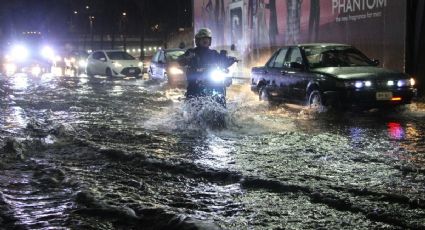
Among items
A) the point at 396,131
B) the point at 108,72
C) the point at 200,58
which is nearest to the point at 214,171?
the point at 200,58

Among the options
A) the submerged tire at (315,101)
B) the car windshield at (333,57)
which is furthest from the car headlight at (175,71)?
the submerged tire at (315,101)

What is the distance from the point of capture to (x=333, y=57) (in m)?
12.0

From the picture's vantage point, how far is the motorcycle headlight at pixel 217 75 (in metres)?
9.58

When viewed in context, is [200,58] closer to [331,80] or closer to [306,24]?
[331,80]

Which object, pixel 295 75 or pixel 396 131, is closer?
pixel 396 131

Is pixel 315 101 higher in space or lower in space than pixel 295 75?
lower

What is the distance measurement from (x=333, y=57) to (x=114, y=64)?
16.5 meters

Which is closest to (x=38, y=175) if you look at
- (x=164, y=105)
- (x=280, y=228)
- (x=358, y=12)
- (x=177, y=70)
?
(x=280, y=228)

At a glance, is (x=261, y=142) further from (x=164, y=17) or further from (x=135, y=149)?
(x=164, y=17)

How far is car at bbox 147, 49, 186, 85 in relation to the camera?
20.2 meters

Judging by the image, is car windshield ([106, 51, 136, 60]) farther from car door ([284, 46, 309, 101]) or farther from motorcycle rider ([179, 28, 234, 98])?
motorcycle rider ([179, 28, 234, 98])

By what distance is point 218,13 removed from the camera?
27.9 metres

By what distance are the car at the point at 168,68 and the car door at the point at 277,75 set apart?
Answer: 674 cm

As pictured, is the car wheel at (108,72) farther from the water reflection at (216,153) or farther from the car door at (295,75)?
the water reflection at (216,153)
